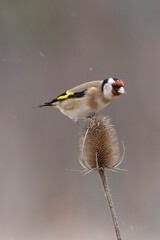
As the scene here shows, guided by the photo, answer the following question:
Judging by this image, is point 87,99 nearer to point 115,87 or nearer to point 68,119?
point 115,87

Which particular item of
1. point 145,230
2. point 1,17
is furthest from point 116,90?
point 1,17

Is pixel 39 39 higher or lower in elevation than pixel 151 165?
higher

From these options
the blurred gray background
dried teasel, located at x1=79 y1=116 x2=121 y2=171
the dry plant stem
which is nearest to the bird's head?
dried teasel, located at x1=79 y1=116 x2=121 y2=171

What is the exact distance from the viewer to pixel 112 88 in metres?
3.25

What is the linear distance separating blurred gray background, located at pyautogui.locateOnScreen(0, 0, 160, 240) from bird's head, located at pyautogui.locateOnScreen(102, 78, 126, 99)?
232cm

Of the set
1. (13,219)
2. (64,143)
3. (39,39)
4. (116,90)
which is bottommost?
(116,90)

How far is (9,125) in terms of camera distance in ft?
24.8

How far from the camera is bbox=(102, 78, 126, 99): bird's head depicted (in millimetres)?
3182

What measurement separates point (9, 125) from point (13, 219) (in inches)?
67.2

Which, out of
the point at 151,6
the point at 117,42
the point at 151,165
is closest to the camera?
the point at 151,165

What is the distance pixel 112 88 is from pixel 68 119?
4304mm

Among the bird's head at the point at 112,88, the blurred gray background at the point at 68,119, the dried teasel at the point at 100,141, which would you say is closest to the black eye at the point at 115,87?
the bird's head at the point at 112,88

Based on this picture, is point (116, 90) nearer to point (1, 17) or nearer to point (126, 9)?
point (126, 9)

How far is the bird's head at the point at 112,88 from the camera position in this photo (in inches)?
125
